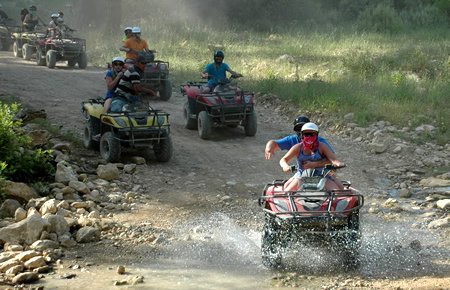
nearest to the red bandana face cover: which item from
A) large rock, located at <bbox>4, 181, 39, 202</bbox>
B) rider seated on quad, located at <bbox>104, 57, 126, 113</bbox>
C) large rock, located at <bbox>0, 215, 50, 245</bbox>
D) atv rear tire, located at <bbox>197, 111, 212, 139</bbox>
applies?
large rock, located at <bbox>0, 215, 50, 245</bbox>

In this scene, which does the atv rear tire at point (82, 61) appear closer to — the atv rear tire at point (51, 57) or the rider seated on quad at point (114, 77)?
the atv rear tire at point (51, 57)

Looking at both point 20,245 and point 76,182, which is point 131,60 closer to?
point 76,182

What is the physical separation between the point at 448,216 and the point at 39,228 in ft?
17.1

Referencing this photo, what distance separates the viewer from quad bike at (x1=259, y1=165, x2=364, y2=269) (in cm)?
617

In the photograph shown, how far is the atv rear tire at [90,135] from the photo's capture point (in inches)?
427

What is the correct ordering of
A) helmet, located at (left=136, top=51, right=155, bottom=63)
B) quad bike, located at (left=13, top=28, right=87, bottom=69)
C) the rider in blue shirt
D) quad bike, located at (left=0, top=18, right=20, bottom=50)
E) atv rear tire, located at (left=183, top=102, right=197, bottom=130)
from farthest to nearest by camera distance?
quad bike, located at (left=0, top=18, right=20, bottom=50) → quad bike, located at (left=13, top=28, right=87, bottom=69) → helmet, located at (left=136, top=51, right=155, bottom=63) → atv rear tire, located at (left=183, top=102, right=197, bottom=130) → the rider in blue shirt

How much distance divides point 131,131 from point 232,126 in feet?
11.0

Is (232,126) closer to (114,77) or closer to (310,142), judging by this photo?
(114,77)

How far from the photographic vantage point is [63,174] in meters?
9.05

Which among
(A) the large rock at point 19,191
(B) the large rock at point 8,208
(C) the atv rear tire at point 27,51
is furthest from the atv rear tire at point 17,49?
(B) the large rock at point 8,208

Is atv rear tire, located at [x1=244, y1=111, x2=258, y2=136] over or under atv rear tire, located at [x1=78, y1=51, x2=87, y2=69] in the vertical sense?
under

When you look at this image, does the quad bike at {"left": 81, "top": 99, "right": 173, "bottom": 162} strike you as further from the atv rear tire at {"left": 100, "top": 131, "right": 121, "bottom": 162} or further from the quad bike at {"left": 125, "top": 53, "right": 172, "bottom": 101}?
the quad bike at {"left": 125, "top": 53, "right": 172, "bottom": 101}

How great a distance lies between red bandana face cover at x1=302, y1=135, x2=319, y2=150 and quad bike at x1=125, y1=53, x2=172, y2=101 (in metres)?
9.31

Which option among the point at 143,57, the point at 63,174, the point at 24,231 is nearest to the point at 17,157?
the point at 63,174
